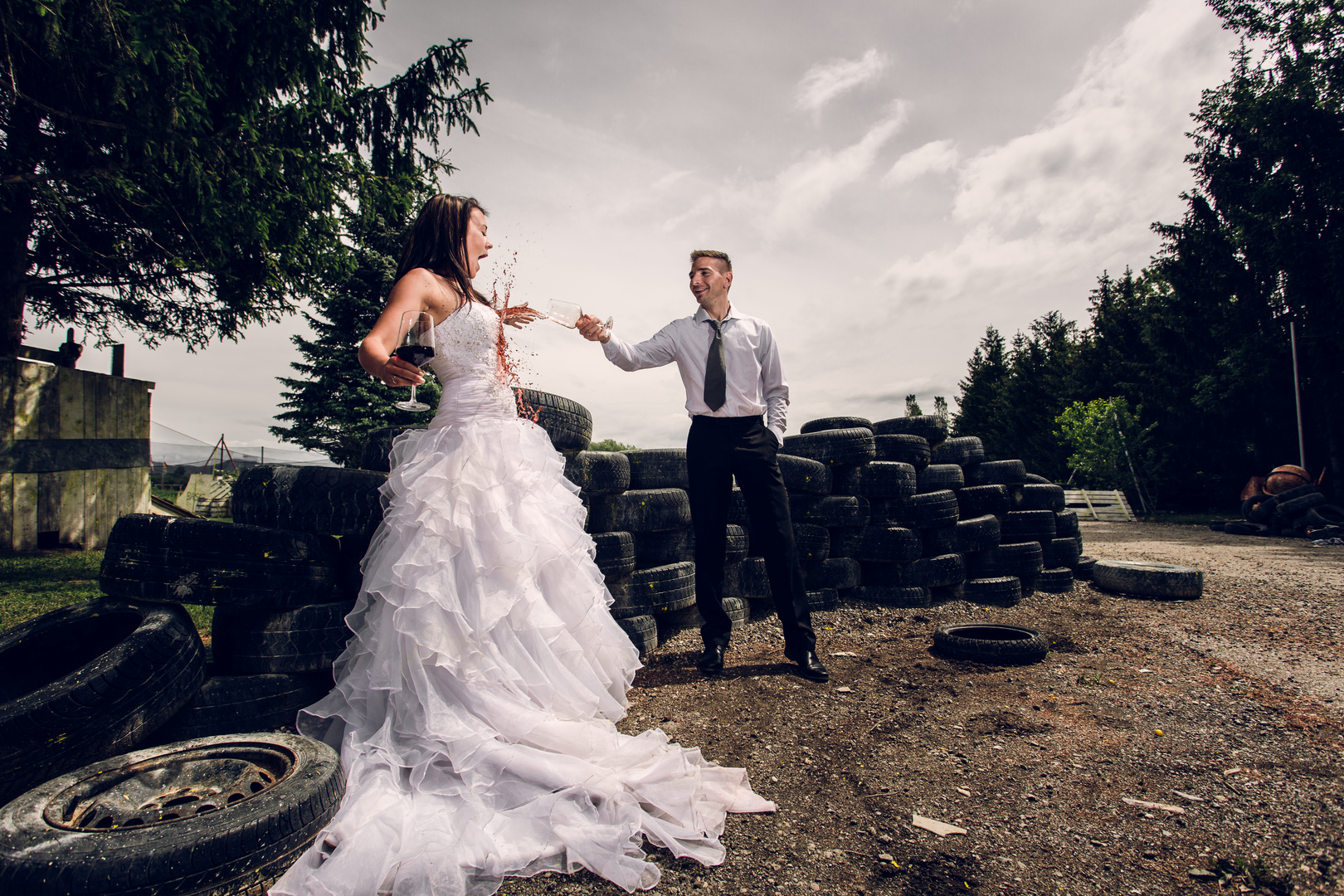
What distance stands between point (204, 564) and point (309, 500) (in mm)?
484

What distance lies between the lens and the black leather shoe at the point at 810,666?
375cm

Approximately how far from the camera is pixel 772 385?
4.16 m

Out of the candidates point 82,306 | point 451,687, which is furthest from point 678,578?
point 82,306

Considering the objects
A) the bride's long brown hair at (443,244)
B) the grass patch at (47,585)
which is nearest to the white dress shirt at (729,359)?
the bride's long brown hair at (443,244)

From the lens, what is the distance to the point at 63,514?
9.15m

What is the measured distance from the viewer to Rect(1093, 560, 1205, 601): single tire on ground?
5727mm

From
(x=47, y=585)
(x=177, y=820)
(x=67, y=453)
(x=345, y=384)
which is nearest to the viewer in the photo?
(x=177, y=820)

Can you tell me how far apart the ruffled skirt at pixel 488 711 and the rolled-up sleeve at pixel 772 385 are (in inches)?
64.0

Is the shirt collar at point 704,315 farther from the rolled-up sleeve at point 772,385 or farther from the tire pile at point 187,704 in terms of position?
the tire pile at point 187,704

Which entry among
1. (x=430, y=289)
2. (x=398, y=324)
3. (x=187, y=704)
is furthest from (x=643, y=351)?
(x=187, y=704)

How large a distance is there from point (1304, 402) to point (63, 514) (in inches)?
1170

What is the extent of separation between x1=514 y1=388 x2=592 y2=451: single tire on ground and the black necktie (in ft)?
3.02

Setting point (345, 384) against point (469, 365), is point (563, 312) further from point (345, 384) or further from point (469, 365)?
point (345, 384)

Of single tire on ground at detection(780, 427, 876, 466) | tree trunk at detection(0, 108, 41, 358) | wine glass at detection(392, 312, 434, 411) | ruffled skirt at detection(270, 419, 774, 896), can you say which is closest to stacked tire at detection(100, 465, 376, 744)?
ruffled skirt at detection(270, 419, 774, 896)
